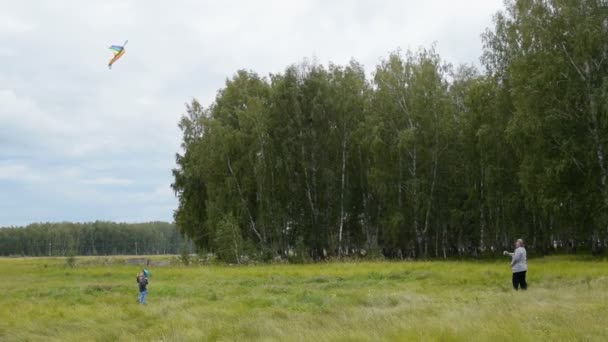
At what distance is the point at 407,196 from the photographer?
138ft

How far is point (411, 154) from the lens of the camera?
139ft

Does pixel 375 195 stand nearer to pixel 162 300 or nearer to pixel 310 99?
pixel 310 99

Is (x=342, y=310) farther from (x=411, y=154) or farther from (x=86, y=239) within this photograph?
(x=86, y=239)

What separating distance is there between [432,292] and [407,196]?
24394mm

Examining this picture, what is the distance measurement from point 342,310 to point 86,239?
569 ft

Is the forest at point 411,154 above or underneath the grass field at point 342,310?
above

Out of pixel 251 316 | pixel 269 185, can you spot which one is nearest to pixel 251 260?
pixel 269 185

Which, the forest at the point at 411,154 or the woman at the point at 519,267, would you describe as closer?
the woman at the point at 519,267

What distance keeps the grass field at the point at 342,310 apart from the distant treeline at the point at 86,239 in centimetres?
15013

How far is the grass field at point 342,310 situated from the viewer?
10.1 m

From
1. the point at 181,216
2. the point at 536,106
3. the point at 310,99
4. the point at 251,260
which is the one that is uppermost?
the point at 310,99

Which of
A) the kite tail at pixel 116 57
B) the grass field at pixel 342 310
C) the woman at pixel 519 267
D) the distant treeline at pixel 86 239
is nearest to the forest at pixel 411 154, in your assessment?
the grass field at pixel 342 310

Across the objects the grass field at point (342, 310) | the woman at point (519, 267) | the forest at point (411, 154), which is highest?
the forest at point (411, 154)

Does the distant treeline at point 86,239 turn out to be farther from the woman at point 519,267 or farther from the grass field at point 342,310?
the woman at point 519,267
